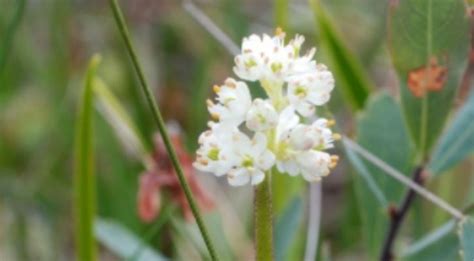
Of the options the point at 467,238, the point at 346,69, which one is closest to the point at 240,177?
the point at 467,238

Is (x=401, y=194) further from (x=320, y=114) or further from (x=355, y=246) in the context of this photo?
(x=355, y=246)

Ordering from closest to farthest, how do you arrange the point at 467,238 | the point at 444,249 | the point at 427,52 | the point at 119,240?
the point at 467,238
the point at 427,52
the point at 444,249
the point at 119,240

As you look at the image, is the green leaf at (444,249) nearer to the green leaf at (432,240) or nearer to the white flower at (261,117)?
the green leaf at (432,240)

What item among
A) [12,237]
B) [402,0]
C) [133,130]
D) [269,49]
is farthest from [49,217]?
[269,49]

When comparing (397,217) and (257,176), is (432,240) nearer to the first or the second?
(397,217)

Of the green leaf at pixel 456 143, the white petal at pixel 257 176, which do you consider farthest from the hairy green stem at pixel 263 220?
the green leaf at pixel 456 143

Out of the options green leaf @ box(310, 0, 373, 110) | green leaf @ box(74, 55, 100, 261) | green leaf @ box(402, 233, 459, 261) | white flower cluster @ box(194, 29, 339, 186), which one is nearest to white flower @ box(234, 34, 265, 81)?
white flower cluster @ box(194, 29, 339, 186)
